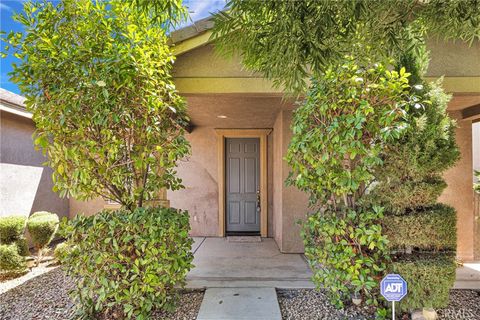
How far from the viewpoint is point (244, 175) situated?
23.6 ft

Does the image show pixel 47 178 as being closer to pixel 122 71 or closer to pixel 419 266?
pixel 122 71

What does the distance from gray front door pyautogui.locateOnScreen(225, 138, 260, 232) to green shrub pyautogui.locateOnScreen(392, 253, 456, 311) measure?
4.63 metres

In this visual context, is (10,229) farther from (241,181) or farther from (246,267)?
(241,181)

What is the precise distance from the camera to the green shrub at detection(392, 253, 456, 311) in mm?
2619

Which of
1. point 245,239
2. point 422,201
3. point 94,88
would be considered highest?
point 94,88

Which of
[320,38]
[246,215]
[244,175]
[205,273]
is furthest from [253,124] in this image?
[320,38]

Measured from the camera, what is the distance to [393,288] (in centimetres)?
240

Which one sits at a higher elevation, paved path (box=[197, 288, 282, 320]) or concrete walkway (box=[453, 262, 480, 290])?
paved path (box=[197, 288, 282, 320])

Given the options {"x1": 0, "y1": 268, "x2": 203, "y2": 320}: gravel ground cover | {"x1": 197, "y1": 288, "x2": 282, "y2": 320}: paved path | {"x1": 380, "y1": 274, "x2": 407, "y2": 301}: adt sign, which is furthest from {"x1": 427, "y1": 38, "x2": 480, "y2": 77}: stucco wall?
{"x1": 0, "y1": 268, "x2": 203, "y2": 320}: gravel ground cover

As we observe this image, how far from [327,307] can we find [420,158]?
1842mm

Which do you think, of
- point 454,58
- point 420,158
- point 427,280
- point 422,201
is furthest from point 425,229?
point 454,58

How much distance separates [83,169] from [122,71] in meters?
1.01

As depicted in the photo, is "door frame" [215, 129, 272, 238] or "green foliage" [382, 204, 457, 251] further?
"door frame" [215, 129, 272, 238]

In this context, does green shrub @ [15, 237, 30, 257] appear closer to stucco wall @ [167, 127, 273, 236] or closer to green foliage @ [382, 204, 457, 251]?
stucco wall @ [167, 127, 273, 236]
